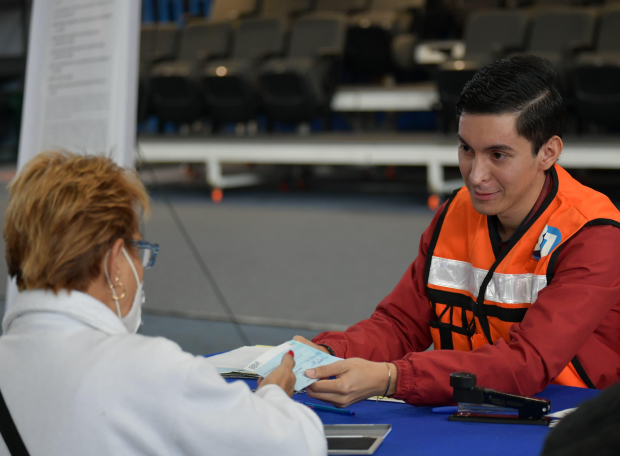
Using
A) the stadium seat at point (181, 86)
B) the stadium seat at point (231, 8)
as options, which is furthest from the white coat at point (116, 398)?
the stadium seat at point (231, 8)

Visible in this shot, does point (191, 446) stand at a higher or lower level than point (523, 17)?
lower

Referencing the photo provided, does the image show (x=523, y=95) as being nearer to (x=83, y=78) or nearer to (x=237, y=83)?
(x=83, y=78)

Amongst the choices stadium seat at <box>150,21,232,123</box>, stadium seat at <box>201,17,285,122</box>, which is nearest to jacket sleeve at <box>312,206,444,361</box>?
stadium seat at <box>201,17,285,122</box>

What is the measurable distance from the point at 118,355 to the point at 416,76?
7.21 meters

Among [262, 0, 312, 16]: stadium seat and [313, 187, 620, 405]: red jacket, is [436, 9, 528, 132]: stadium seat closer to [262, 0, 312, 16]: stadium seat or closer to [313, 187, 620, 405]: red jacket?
[262, 0, 312, 16]: stadium seat

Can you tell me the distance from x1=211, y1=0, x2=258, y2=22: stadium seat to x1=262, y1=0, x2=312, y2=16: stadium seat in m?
0.15

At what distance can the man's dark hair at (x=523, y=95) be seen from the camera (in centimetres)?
134

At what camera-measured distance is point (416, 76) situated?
25.2ft

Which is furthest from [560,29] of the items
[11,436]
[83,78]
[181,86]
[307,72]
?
[11,436]

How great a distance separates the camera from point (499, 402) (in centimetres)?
110

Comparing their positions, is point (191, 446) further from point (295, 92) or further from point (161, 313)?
point (295, 92)

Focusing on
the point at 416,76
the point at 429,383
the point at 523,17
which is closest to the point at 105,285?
the point at 429,383

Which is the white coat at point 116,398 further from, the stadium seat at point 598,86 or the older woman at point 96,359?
the stadium seat at point 598,86

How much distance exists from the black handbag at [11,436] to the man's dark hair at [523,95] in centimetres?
101
